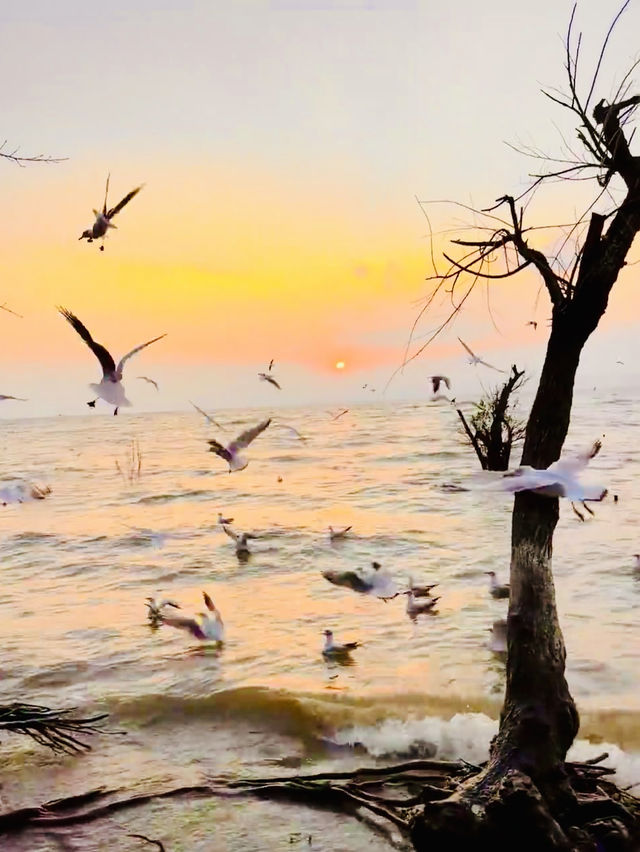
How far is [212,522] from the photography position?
1605 centimetres

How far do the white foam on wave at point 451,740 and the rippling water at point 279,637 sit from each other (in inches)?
0.8

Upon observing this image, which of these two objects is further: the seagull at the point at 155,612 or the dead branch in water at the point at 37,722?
the seagull at the point at 155,612

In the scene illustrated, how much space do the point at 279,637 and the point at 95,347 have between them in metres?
3.91

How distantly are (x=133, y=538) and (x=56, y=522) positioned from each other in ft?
9.37

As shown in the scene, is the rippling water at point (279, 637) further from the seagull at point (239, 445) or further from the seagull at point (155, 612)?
the seagull at point (239, 445)

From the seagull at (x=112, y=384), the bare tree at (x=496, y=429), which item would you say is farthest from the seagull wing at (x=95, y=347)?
the bare tree at (x=496, y=429)

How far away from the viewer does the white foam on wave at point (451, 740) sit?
5156 millimetres

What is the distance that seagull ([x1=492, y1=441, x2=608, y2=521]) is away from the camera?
11.5 feet

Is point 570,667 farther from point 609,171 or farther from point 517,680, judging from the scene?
point 609,171

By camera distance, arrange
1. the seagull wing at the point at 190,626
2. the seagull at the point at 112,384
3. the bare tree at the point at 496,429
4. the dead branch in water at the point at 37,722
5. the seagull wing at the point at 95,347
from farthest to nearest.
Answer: the bare tree at the point at 496,429, the seagull wing at the point at 190,626, the seagull at the point at 112,384, the seagull wing at the point at 95,347, the dead branch in water at the point at 37,722

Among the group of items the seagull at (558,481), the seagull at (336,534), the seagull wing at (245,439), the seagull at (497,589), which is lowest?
the seagull at (497,589)

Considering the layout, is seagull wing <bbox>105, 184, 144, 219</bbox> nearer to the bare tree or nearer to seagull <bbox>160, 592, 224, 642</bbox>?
seagull <bbox>160, 592, 224, 642</bbox>

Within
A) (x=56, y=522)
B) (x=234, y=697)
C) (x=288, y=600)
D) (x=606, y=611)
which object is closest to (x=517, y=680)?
(x=234, y=697)

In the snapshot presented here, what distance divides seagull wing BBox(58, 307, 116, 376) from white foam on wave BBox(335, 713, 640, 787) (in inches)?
120
